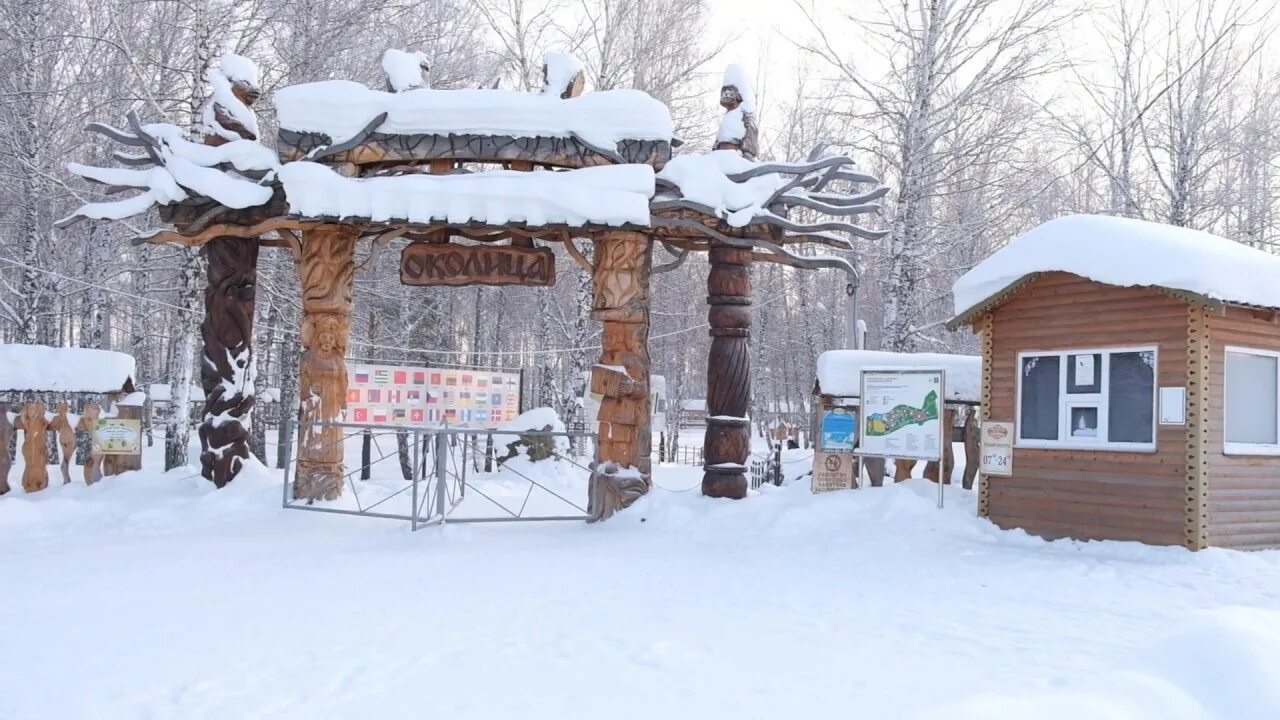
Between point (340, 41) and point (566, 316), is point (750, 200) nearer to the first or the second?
point (340, 41)

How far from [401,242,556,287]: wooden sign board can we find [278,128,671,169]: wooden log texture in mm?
1014

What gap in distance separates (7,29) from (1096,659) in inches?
708

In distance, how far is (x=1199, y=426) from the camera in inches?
351

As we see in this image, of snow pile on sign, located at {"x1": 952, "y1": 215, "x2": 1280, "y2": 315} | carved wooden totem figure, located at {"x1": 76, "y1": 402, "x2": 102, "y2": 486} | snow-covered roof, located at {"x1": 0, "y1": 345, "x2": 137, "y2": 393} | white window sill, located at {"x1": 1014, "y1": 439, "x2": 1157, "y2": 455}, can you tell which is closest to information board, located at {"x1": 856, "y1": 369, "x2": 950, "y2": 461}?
white window sill, located at {"x1": 1014, "y1": 439, "x2": 1157, "y2": 455}

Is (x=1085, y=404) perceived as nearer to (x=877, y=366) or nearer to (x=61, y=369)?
(x=877, y=366)

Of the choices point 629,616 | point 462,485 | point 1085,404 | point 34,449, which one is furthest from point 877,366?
point 34,449

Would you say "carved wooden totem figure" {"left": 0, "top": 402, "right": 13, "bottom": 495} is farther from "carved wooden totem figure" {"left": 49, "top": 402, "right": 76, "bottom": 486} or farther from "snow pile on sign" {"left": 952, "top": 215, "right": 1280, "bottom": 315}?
"snow pile on sign" {"left": 952, "top": 215, "right": 1280, "bottom": 315}

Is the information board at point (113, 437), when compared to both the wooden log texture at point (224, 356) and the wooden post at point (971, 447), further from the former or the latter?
the wooden post at point (971, 447)

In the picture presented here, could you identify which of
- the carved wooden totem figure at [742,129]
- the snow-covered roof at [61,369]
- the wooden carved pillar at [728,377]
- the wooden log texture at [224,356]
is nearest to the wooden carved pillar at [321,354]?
the wooden log texture at [224,356]

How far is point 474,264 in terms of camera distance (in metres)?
11.1

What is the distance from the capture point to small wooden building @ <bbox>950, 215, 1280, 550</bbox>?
8961mm

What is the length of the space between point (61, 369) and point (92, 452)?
1099 millimetres

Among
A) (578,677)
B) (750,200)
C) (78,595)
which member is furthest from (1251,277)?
(78,595)

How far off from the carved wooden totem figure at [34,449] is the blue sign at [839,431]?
9.25m
